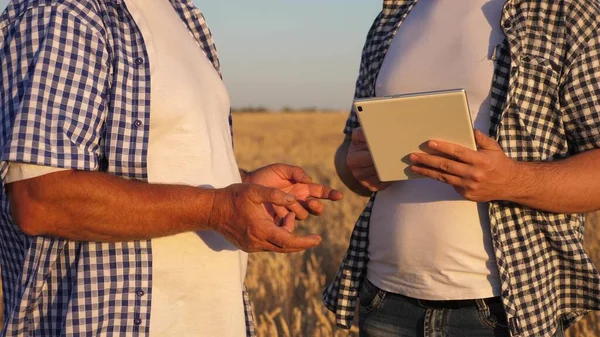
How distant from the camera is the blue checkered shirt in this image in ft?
7.04

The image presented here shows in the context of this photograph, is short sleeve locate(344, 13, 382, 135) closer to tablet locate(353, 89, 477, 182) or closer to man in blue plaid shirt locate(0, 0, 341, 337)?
tablet locate(353, 89, 477, 182)

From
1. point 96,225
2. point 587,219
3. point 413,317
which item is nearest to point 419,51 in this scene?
point 413,317

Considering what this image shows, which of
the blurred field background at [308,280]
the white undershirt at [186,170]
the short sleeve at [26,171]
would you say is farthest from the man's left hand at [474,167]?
the blurred field background at [308,280]

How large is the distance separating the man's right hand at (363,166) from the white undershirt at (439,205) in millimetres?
54

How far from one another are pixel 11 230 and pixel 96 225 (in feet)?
1.09

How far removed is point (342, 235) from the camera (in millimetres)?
7805

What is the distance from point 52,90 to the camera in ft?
7.07

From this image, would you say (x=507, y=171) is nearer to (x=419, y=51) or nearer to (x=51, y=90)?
(x=419, y=51)

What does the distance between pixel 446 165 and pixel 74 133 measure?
42.4 inches

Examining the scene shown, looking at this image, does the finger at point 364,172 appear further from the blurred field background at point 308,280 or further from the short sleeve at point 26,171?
the blurred field background at point 308,280

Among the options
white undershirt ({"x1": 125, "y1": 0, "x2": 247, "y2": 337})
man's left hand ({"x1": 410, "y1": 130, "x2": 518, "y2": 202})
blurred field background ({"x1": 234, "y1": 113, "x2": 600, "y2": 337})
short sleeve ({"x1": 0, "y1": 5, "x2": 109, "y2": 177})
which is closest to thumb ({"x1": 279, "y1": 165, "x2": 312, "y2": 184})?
white undershirt ({"x1": 125, "y1": 0, "x2": 247, "y2": 337})

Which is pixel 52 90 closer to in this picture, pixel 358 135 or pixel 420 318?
pixel 358 135

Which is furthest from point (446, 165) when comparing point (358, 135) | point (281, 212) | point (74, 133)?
point (74, 133)

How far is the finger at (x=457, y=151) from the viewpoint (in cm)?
244
